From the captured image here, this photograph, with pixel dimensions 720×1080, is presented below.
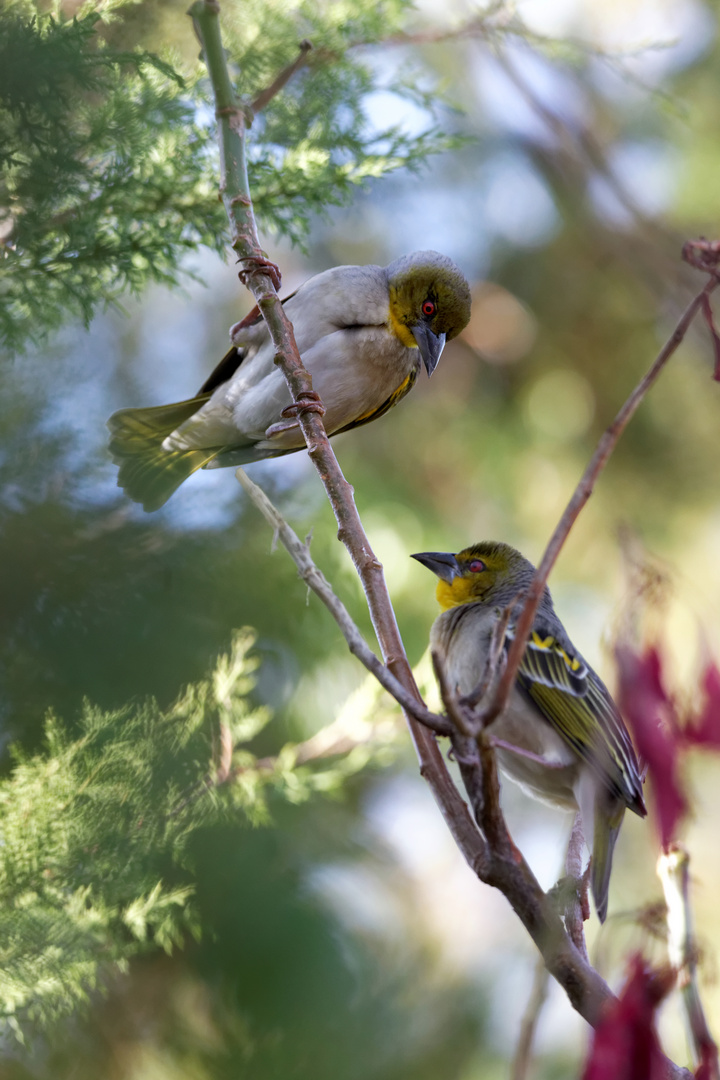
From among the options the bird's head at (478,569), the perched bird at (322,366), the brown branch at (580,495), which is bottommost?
the brown branch at (580,495)

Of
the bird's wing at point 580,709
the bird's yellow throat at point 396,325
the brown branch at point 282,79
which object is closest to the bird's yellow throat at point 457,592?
the bird's wing at point 580,709

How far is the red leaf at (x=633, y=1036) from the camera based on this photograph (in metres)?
0.68

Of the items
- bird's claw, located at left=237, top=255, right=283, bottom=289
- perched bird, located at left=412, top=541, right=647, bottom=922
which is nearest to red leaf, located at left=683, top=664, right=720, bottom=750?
perched bird, located at left=412, top=541, right=647, bottom=922

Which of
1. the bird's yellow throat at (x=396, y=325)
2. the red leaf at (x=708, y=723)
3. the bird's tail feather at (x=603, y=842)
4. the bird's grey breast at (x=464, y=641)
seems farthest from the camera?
the bird's yellow throat at (x=396, y=325)

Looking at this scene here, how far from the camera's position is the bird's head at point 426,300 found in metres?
1.99

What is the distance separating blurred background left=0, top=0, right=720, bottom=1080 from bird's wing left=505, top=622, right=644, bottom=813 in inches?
5.4

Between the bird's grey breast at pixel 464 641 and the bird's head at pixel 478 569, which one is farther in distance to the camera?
the bird's head at pixel 478 569

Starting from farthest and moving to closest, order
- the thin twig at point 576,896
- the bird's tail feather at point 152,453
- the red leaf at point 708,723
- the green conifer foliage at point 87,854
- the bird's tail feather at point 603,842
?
1. the bird's tail feather at point 152,453
2. the bird's tail feather at point 603,842
3. the green conifer foliage at point 87,854
4. the thin twig at point 576,896
5. the red leaf at point 708,723

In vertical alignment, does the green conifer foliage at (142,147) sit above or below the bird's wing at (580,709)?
above

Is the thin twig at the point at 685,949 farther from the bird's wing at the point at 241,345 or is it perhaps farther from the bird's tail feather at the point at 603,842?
the bird's wing at the point at 241,345

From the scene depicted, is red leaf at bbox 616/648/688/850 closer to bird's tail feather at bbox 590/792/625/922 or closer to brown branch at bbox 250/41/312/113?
bird's tail feather at bbox 590/792/625/922

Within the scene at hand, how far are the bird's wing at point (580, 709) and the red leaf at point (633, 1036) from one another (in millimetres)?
697

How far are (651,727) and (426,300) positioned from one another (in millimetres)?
1441

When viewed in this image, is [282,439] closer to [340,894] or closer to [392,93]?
[392,93]
